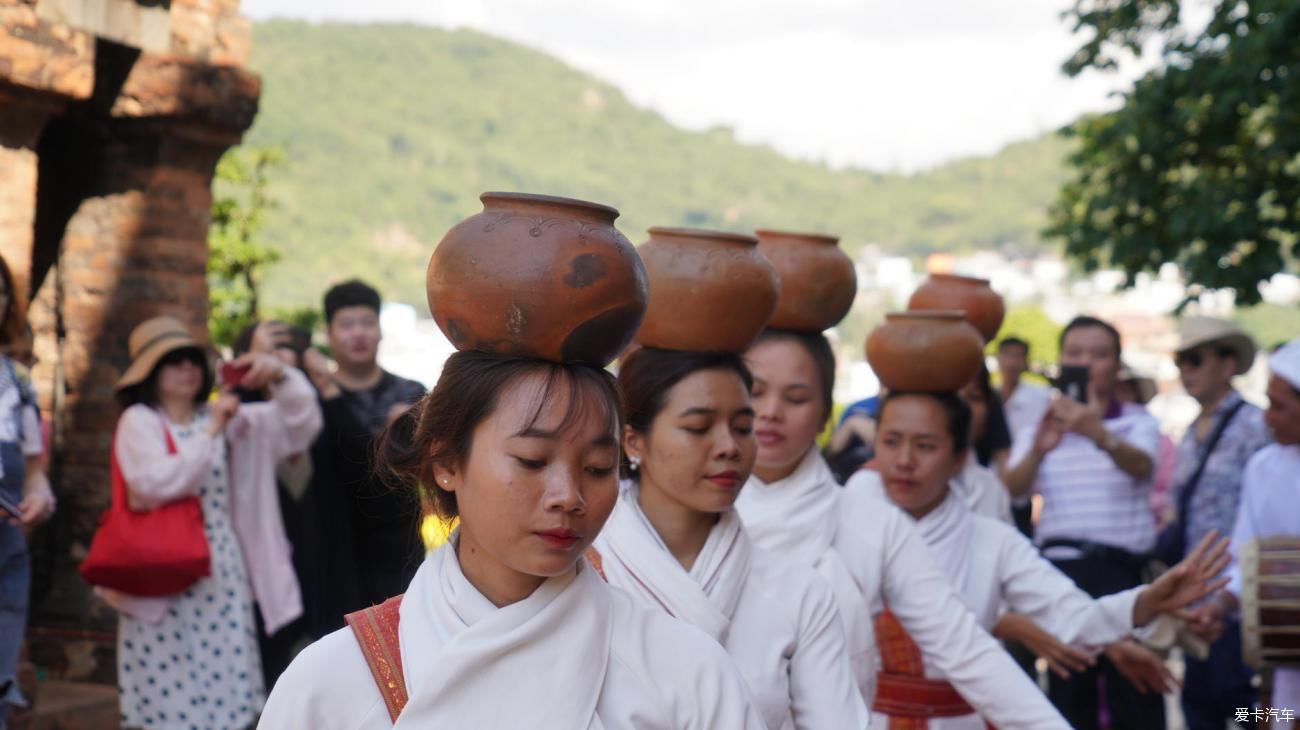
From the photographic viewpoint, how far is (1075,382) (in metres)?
7.84

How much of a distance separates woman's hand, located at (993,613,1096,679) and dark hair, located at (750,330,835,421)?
1.13 m

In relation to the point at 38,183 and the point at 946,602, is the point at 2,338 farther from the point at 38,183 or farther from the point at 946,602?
the point at 946,602

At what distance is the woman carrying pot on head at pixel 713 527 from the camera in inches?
134

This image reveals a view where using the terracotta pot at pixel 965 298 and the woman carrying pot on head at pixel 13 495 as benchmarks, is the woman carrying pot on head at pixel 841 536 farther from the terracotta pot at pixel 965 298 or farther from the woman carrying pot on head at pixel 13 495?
the woman carrying pot on head at pixel 13 495

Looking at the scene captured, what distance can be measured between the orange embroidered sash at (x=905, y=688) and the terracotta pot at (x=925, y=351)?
0.72m

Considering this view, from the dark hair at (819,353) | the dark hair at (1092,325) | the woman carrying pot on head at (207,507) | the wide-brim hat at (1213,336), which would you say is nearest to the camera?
the dark hair at (819,353)

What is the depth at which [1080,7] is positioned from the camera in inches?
438

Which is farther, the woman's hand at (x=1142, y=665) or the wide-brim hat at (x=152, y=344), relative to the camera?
the wide-brim hat at (x=152, y=344)

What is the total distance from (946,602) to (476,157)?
3361 inches

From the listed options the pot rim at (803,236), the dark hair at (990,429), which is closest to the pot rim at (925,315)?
the pot rim at (803,236)

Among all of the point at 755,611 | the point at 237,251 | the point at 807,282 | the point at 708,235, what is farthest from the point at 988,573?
the point at 237,251

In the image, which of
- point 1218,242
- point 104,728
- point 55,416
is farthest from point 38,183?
point 1218,242

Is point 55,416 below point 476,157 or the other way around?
below

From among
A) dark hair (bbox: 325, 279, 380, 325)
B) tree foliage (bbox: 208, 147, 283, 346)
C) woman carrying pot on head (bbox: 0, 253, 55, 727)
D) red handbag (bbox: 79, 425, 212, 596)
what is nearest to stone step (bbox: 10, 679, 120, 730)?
red handbag (bbox: 79, 425, 212, 596)
